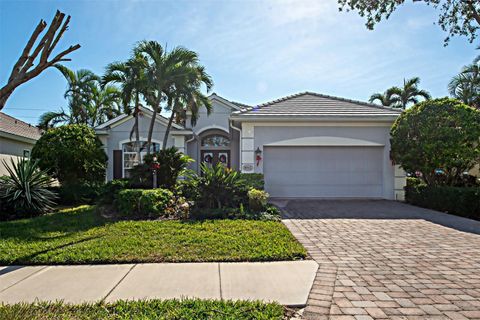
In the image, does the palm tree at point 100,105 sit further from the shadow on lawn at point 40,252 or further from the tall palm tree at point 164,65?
the shadow on lawn at point 40,252

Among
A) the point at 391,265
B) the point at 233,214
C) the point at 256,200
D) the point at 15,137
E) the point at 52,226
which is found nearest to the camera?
the point at 391,265

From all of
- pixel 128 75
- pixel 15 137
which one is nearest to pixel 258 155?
pixel 128 75

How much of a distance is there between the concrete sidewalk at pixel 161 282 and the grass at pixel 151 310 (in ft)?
0.65

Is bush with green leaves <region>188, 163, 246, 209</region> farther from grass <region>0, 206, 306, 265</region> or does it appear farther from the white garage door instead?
the white garage door

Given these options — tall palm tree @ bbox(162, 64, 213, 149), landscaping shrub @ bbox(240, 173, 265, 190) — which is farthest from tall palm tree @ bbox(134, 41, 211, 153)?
landscaping shrub @ bbox(240, 173, 265, 190)

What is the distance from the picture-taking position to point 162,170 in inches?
389

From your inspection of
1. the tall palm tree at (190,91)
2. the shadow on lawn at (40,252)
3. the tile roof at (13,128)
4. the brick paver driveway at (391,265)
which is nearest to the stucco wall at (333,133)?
the tall palm tree at (190,91)

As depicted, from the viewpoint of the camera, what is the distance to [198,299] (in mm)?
3318

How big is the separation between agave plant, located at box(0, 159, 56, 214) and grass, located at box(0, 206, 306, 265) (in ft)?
4.26

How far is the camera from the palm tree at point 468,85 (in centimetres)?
1869

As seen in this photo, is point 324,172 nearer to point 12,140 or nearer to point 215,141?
point 215,141

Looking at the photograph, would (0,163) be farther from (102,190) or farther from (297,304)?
(297,304)

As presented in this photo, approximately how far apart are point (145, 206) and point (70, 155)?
14.9ft

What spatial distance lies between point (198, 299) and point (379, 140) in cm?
1103
